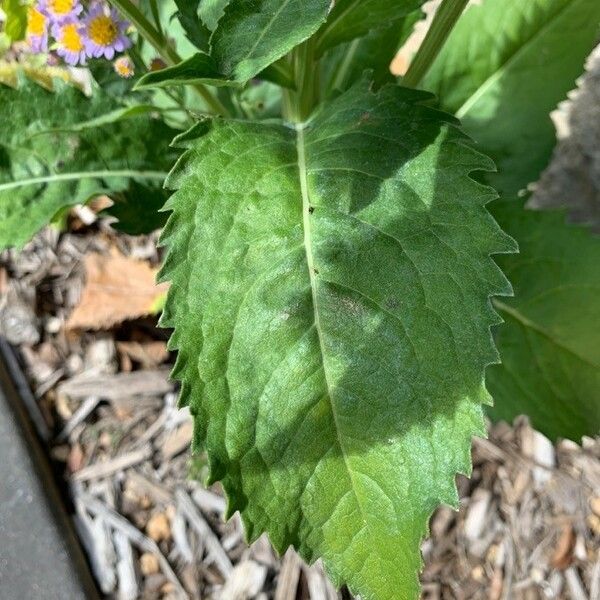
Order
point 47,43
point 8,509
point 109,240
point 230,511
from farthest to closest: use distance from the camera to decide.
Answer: point 109,240 → point 8,509 → point 47,43 → point 230,511

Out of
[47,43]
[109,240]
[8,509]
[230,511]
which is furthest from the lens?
[109,240]

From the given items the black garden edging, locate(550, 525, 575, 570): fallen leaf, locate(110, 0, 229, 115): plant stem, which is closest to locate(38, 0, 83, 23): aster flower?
locate(110, 0, 229, 115): plant stem

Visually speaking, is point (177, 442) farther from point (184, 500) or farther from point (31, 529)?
point (31, 529)

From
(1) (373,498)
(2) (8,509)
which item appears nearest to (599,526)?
(1) (373,498)

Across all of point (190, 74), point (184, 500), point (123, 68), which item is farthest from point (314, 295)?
point (184, 500)

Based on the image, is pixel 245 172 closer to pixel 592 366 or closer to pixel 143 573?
pixel 592 366

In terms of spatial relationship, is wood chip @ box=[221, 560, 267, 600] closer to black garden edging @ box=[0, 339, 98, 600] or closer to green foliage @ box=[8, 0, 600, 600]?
black garden edging @ box=[0, 339, 98, 600]
